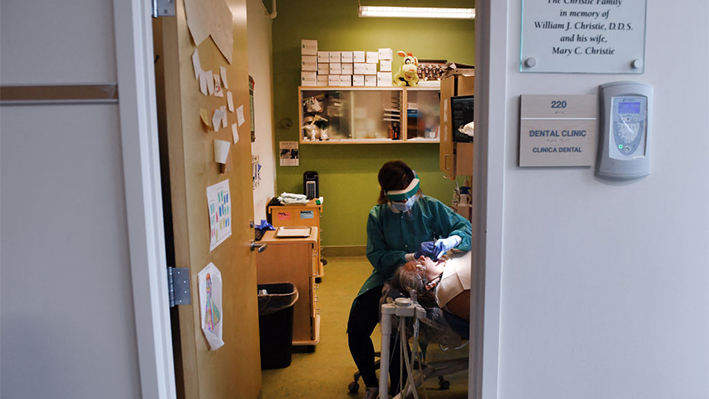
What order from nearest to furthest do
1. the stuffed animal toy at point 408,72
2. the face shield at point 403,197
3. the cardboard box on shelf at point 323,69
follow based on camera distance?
1. the face shield at point 403,197
2. the stuffed animal toy at point 408,72
3. the cardboard box on shelf at point 323,69

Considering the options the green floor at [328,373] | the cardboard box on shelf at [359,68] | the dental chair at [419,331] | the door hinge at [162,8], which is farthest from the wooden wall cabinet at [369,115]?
Answer: the door hinge at [162,8]

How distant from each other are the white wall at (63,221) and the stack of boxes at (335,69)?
3.99 meters

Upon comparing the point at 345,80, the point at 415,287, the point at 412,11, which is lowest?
the point at 415,287

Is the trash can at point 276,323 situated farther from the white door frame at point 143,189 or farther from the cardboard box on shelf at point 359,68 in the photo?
the cardboard box on shelf at point 359,68

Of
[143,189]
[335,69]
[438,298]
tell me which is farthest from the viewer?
[335,69]

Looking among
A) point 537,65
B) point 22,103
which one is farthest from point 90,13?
point 537,65

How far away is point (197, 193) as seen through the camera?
1.42 m

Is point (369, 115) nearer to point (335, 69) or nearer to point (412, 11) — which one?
point (335, 69)

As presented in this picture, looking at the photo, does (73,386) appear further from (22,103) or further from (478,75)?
(478,75)

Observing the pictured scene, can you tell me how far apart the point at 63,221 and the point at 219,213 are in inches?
23.2

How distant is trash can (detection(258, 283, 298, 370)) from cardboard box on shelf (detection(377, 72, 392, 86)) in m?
2.78

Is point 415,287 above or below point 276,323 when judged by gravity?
above

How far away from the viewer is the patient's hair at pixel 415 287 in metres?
2.09

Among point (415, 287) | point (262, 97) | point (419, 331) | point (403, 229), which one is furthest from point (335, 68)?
point (419, 331)
